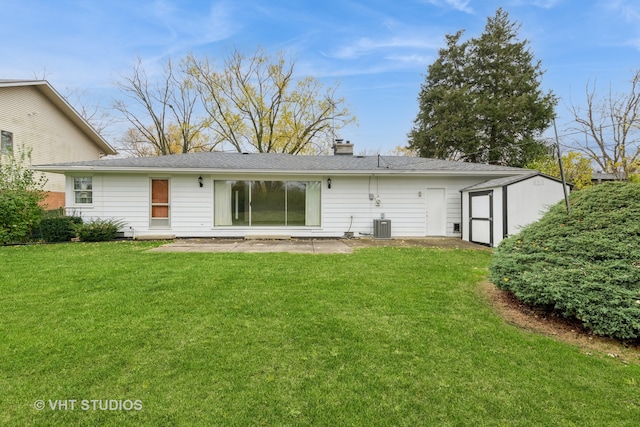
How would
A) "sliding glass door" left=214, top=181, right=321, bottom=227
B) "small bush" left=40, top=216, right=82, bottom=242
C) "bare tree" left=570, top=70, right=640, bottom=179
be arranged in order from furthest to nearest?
"bare tree" left=570, top=70, right=640, bottom=179 < "sliding glass door" left=214, top=181, right=321, bottom=227 < "small bush" left=40, top=216, right=82, bottom=242

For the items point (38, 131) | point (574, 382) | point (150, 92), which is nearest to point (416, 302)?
point (574, 382)

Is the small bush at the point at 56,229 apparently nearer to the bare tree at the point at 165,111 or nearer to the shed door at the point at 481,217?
the shed door at the point at 481,217

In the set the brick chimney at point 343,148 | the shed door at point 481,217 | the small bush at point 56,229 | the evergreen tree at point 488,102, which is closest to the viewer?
the shed door at point 481,217

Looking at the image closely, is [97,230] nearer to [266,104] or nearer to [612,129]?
[266,104]

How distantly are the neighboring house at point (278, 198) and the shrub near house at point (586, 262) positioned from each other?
599cm

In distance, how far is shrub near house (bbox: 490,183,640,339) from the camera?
9.86 feet

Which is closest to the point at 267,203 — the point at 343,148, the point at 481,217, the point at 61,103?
the point at 343,148

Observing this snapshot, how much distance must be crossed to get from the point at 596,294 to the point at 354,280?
115 inches

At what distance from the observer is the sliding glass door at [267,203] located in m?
10.3

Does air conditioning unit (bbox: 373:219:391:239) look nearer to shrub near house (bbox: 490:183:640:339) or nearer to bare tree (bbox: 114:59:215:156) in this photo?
shrub near house (bbox: 490:183:640:339)

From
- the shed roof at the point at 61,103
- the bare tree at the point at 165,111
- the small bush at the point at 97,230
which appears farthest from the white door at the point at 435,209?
the bare tree at the point at 165,111

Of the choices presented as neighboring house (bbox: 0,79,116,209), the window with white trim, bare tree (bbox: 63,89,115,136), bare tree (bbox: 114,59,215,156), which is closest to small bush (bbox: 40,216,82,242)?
neighboring house (bbox: 0,79,116,209)

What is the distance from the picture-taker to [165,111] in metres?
23.8

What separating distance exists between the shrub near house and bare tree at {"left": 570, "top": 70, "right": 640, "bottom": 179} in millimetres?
11120
